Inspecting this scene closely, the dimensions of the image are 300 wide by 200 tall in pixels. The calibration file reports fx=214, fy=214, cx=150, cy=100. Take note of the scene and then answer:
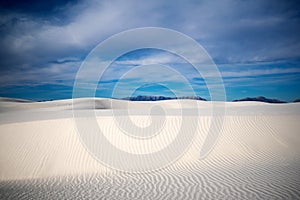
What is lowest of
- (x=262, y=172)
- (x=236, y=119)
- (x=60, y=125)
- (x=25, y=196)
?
(x=25, y=196)

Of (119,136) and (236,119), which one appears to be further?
(236,119)

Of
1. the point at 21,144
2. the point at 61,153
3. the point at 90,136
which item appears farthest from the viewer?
the point at 90,136

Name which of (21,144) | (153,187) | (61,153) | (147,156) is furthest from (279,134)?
(21,144)

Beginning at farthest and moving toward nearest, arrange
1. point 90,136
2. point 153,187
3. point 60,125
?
1. point 60,125
2. point 90,136
3. point 153,187

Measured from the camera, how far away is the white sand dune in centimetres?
687

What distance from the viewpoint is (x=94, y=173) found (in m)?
9.64

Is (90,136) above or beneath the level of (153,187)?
above

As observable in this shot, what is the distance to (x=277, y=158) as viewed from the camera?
10.4m

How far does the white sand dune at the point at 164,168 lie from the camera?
6.87 metres

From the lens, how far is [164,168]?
9969mm

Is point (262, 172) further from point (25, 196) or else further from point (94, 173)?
point (25, 196)

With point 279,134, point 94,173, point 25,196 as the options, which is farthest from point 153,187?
point 279,134

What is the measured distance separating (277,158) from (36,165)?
462 inches

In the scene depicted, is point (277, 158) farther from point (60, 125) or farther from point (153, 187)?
point (60, 125)
